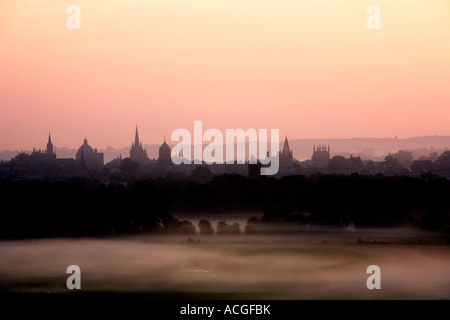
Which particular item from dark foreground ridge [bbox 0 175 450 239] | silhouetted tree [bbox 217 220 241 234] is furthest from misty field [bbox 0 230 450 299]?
dark foreground ridge [bbox 0 175 450 239]

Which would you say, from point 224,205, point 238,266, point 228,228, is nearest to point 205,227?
point 228,228

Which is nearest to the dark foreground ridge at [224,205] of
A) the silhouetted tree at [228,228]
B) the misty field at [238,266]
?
the silhouetted tree at [228,228]

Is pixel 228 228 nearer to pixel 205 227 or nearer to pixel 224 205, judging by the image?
pixel 205 227

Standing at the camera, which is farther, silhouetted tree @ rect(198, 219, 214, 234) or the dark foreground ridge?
the dark foreground ridge

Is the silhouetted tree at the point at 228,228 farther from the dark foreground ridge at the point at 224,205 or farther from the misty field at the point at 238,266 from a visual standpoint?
the misty field at the point at 238,266

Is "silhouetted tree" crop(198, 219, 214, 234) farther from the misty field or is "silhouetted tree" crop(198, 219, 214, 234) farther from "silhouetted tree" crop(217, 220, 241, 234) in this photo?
the misty field
